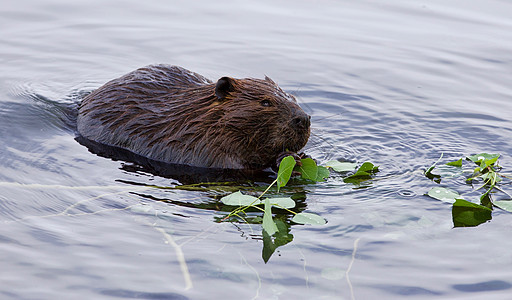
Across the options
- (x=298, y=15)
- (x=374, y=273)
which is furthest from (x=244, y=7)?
(x=374, y=273)

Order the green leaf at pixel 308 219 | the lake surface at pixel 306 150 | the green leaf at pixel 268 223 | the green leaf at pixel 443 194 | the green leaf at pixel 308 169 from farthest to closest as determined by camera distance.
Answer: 1. the green leaf at pixel 308 169
2. the green leaf at pixel 443 194
3. the green leaf at pixel 308 219
4. the green leaf at pixel 268 223
5. the lake surface at pixel 306 150

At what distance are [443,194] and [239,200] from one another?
62.8 inches

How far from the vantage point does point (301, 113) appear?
568 cm

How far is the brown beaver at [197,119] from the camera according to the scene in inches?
228

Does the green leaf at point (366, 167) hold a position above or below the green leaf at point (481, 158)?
below

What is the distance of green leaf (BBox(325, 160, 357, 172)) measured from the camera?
580 centimetres

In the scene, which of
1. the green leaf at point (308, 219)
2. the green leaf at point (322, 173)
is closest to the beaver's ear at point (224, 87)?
Answer: the green leaf at point (322, 173)

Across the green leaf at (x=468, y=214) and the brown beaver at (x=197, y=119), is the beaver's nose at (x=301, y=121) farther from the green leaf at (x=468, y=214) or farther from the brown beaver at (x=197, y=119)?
the green leaf at (x=468, y=214)

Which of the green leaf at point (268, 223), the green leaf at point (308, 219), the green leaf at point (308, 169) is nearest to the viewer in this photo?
the green leaf at point (268, 223)

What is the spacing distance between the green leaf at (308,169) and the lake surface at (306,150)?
0.11m

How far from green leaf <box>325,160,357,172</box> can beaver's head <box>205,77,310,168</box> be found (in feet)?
0.96

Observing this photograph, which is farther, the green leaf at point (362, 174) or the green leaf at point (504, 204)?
the green leaf at point (362, 174)

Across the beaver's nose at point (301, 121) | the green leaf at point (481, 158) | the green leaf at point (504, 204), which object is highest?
the beaver's nose at point (301, 121)

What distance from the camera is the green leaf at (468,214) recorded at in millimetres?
5000
